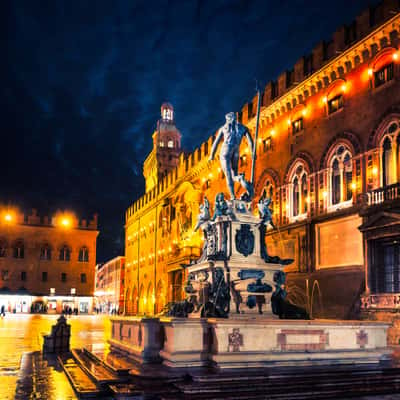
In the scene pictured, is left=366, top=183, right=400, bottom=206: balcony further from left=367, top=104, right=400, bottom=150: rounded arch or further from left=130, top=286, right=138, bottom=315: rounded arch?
left=130, top=286, right=138, bottom=315: rounded arch

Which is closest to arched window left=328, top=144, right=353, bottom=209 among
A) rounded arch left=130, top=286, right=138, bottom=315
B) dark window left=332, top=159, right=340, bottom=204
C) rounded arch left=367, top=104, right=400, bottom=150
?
dark window left=332, top=159, right=340, bottom=204

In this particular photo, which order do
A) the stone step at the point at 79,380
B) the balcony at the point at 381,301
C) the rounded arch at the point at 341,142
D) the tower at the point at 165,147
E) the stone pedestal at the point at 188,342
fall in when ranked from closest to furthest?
the stone step at the point at 79,380, the stone pedestal at the point at 188,342, the balcony at the point at 381,301, the rounded arch at the point at 341,142, the tower at the point at 165,147

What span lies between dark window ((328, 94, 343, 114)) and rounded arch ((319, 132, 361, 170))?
1462mm

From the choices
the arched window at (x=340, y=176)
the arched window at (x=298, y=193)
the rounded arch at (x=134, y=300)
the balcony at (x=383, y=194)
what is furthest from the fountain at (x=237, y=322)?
the rounded arch at (x=134, y=300)

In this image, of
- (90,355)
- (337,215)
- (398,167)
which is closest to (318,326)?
(90,355)

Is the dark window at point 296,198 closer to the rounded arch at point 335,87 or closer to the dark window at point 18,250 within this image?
the rounded arch at point 335,87

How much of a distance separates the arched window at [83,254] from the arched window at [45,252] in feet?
14.7

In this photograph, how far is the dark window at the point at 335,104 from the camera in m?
25.2

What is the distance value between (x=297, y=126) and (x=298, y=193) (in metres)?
3.80

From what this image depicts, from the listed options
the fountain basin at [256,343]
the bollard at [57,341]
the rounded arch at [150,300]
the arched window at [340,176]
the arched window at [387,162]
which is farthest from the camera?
the rounded arch at [150,300]

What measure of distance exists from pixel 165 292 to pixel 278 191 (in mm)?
21474

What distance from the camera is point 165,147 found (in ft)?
253

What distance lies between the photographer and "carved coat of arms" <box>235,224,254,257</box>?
1330 centimetres

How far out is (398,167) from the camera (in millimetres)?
21000
